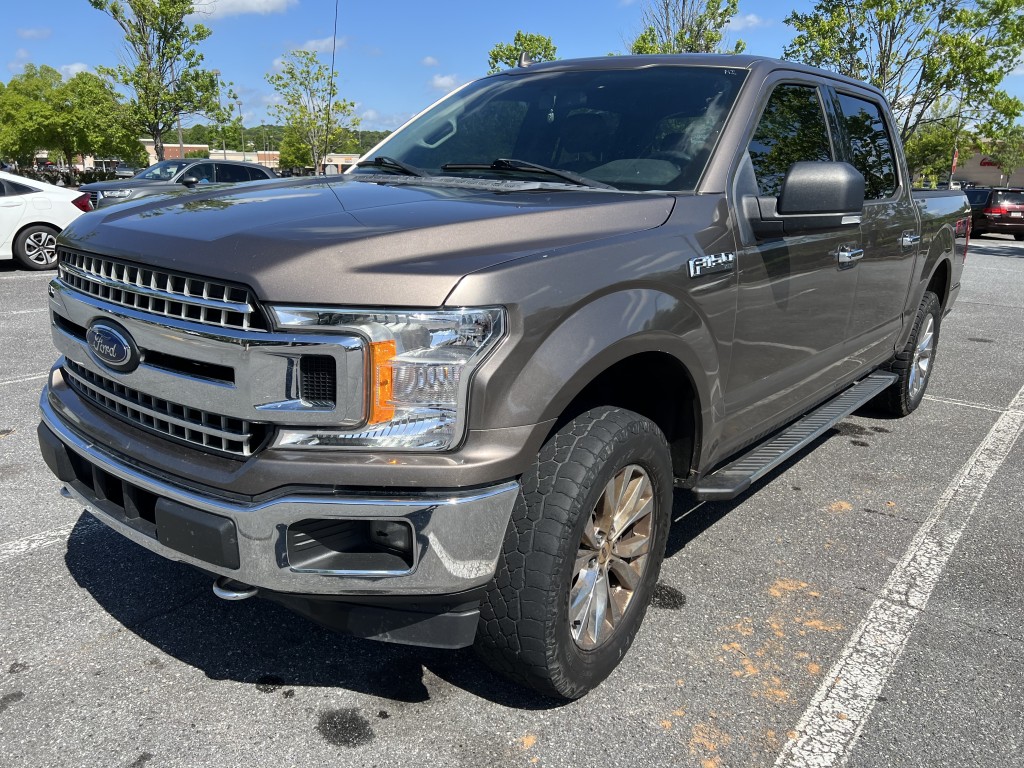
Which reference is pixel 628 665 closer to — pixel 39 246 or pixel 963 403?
pixel 963 403

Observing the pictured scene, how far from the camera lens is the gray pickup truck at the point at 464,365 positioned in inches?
74.2

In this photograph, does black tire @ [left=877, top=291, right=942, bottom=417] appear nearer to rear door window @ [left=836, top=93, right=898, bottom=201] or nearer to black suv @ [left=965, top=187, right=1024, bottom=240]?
rear door window @ [left=836, top=93, right=898, bottom=201]

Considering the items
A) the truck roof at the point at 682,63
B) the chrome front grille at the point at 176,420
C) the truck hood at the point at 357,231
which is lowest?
the chrome front grille at the point at 176,420

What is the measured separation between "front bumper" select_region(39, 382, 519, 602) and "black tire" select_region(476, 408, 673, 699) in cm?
10

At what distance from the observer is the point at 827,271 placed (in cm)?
338

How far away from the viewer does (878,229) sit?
3932 millimetres

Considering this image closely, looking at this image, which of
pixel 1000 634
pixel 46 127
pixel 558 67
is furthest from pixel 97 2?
pixel 1000 634

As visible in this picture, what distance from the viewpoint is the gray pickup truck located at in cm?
189

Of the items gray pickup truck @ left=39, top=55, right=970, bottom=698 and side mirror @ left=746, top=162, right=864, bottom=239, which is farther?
side mirror @ left=746, top=162, right=864, bottom=239

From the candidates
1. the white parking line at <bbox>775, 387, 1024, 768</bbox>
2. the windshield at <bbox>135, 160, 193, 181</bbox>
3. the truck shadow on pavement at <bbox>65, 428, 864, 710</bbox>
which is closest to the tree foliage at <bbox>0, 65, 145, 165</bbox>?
the windshield at <bbox>135, 160, 193, 181</bbox>

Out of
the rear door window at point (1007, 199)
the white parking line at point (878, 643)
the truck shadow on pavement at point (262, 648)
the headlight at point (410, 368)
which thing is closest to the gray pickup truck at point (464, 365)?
the headlight at point (410, 368)

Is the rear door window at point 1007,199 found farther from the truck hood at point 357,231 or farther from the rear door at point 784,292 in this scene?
the truck hood at point 357,231

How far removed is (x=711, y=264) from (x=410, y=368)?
3.94ft

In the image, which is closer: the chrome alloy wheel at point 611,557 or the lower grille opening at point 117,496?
the lower grille opening at point 117,496
